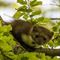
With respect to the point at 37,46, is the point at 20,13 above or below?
above

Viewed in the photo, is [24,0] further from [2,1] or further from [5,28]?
[2,1]

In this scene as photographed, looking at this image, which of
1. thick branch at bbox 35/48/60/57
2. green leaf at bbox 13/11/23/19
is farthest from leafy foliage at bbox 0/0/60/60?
thick branch at bbox 35/48/60/57

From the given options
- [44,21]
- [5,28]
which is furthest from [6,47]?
[44,21]

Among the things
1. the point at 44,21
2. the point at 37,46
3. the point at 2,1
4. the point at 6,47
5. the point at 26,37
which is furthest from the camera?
the point at 2,1

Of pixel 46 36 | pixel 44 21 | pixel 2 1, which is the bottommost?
pixel 2 1

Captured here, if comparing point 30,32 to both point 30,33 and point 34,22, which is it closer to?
point 30,33

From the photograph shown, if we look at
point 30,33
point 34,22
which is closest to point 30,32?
point 30,33

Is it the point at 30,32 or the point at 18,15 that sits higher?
the point at 18,15

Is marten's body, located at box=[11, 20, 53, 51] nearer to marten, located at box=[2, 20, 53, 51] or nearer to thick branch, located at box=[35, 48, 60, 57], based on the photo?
marten, located at box=[2, 20, 53, 51]

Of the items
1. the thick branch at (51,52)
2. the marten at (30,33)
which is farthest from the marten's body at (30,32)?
the thick branch at (51,52)
